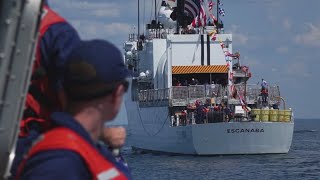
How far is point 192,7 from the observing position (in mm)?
43531

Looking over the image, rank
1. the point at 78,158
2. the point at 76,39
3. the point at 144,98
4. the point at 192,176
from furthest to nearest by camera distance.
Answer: the point at 144,98 < the point at 192,176 < the point at 76,39 < the point at 78,158

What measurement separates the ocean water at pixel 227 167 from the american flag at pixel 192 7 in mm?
7009

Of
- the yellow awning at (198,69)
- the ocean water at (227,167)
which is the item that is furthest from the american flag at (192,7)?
the ocean water at (227,167)

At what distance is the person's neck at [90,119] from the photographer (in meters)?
2.72

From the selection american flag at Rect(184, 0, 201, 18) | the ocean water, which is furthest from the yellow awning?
the ocean water

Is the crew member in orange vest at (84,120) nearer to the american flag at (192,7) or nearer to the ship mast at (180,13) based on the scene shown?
the american flag at (192,7)

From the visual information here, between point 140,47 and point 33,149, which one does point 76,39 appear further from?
point 140,47

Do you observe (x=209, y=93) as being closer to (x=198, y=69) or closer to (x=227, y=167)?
(x=198, y=69)

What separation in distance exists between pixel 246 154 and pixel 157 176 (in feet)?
26.5

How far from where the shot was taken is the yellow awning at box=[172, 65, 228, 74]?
142 ft

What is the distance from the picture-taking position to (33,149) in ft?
8.73

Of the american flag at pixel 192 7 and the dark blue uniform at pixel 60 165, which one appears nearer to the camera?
the dark blue uniform at pixel 60 165

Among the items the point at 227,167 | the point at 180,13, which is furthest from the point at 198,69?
the point at 227,167

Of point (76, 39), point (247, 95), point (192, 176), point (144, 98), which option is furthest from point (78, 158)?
point (144, 98)
